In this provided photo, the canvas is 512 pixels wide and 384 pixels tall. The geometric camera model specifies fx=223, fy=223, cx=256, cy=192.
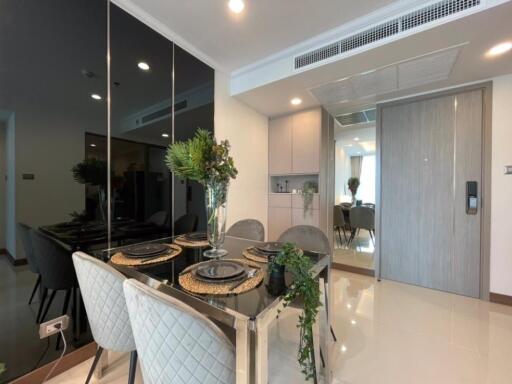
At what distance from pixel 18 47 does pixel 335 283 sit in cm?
366

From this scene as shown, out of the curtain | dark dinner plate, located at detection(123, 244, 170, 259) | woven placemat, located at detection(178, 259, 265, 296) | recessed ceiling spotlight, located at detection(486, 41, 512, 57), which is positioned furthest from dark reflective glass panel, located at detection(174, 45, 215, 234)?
recessed ceiling spotlight, located at detection(486, 41, 512, 57)

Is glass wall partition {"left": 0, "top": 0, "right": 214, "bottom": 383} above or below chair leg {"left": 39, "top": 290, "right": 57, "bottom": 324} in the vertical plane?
above

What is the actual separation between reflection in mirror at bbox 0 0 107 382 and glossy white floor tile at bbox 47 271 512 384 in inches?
20.1

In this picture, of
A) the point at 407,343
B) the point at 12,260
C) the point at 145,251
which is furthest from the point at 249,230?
the point at 12,260

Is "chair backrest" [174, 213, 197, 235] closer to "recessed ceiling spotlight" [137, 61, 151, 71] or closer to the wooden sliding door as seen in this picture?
"recessed ceiling spotlight" [137, 61, 151, 71]

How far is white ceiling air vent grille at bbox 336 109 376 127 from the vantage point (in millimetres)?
3407

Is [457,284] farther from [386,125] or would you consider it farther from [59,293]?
[59,293]

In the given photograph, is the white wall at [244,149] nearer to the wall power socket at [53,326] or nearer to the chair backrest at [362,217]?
the chair backrest at [362,217]

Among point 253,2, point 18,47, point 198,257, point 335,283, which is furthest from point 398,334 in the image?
point 18,47

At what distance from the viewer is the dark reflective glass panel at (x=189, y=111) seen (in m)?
2.41

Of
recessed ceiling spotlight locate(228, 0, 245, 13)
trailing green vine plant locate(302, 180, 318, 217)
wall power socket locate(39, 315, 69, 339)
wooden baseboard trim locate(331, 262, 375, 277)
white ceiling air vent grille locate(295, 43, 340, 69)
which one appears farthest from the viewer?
trailing green vine plant locate(302, 180, 318, 217)

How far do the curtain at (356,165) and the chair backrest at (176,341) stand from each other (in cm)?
341

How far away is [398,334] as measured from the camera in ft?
6.22

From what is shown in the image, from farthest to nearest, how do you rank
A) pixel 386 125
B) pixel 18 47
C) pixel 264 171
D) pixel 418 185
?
pixel 264 171 < pixel 386 125 < pixel 418 185 < pixel 18 47
